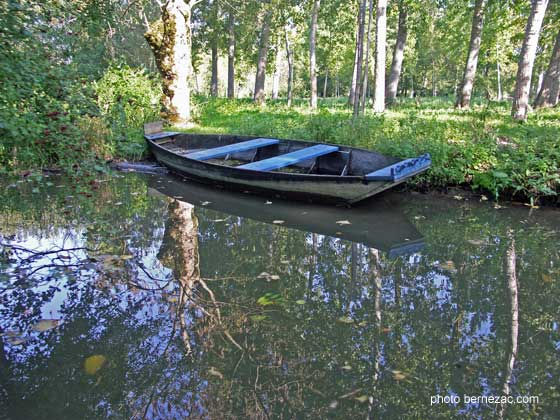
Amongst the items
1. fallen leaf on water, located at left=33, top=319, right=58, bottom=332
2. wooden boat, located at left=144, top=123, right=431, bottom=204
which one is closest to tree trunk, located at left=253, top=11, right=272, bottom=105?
wooden boat, located at left=144, top=123, right=431, bottom=204

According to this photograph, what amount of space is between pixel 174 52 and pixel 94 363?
1183 centimetres

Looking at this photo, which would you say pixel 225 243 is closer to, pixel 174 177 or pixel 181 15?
pixel 174 177

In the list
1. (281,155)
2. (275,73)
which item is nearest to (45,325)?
(281,155)

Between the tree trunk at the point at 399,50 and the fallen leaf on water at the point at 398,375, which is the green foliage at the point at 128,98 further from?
the tree trunk at the point at 399,50

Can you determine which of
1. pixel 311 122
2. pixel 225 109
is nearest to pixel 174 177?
pixel 311 122

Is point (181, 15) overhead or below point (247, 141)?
overhead

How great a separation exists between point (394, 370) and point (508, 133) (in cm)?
733

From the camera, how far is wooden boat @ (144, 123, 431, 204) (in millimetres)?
6223

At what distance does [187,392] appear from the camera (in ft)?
8.73

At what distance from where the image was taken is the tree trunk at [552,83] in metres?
14.2

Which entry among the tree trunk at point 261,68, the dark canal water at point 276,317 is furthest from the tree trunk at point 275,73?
the dark canal water at point 276,317

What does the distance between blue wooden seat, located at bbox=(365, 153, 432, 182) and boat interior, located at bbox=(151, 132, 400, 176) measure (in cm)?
55

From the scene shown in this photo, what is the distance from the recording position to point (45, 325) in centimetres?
337

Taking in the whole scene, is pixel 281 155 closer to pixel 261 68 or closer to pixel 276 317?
pixel 276 317
